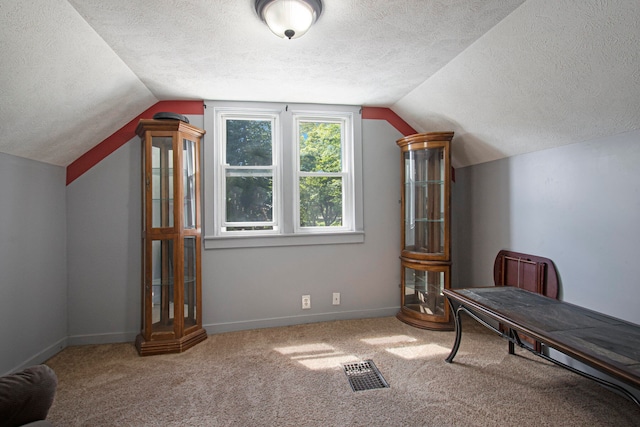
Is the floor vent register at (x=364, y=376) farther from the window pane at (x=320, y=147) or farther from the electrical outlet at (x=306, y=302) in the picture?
the window pane at (x=320, y=147)

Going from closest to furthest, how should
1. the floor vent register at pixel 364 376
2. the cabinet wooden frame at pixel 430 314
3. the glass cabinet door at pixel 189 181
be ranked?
1. the floor vent register at pixel 364 376
2. the glass cabinet door at pixel 189 181
3. the cabinet wooden frame at pixel 430 314

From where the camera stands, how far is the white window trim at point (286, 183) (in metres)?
3.02

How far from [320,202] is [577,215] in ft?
7.23

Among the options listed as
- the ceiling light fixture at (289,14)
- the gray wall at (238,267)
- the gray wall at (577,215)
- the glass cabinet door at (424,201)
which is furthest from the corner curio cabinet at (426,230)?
the ceiling light fixture at (289,14)

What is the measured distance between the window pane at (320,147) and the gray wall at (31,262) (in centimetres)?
226

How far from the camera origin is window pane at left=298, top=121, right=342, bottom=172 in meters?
3.34

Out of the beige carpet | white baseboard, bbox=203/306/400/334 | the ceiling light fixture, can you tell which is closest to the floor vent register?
the beige carpet

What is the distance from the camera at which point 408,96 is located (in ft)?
9.82

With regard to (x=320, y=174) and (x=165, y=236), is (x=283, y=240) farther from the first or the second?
(x=165, y=236)

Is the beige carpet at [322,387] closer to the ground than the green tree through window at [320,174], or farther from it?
closer to the ground

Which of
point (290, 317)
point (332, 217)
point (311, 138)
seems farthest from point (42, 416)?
point (311, 138)

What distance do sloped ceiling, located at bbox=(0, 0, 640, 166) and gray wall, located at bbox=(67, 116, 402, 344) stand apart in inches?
18.6

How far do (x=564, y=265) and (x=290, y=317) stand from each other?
2.43 m

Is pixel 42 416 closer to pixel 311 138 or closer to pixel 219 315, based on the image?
pixel 219 315
